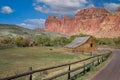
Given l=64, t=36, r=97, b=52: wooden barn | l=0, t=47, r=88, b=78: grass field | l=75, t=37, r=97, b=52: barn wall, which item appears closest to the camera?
l=0, t=47, r=88, b=78: grass field

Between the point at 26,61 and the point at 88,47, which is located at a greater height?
the point at 88,47

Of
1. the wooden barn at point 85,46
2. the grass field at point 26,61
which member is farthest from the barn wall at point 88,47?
the grass field at point 26,61

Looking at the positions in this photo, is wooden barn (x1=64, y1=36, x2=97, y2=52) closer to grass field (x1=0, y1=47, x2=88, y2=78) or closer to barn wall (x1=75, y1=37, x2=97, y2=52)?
barn wall (x1=75, y1=37, x2=97, y2=52)

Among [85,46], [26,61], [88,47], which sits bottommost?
[26,61]

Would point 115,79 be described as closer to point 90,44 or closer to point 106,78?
point 106,78

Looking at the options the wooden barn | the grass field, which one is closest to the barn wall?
the wooden barn

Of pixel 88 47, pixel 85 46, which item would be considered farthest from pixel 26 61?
pixel 88 47

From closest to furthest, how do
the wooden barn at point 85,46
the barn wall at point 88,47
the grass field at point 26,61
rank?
the grass field at point 26,61
the wooden barn at point 85,46
the barn wall at point 88,47

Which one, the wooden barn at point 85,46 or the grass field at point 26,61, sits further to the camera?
the wooden barn at point 85,46

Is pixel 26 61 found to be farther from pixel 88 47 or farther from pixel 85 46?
pixel 88 47

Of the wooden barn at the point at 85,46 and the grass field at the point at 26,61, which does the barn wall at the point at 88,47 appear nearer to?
the wooden barn at the point at 85,46

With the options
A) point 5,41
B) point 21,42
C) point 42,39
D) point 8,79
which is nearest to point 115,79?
point 8,79

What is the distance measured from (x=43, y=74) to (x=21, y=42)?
98.5 metres

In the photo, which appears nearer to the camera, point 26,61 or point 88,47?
point 26,61
